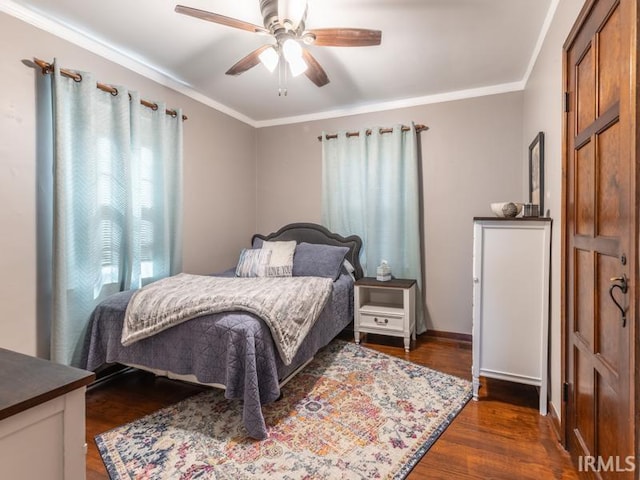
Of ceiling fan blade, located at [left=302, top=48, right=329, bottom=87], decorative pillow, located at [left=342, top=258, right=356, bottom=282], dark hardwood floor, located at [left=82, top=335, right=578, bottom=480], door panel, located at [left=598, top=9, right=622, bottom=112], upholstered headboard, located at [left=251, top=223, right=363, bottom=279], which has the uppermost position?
ceiling fan blade, located at [left=302, top=48, right=329, bottom=87]

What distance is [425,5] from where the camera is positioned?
2066 mm

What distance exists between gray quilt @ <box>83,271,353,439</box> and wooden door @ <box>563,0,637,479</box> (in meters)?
1.50

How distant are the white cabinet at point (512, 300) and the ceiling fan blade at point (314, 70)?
1490mm

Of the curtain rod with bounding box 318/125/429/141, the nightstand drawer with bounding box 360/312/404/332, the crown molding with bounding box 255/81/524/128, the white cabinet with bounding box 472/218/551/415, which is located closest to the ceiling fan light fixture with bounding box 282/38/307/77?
the white cabinet with bounding box 472/218/551/415

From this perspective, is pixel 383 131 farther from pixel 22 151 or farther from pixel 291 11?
pixel 22 151

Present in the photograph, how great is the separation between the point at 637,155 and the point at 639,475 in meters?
0.96

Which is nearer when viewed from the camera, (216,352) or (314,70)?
(216,352)

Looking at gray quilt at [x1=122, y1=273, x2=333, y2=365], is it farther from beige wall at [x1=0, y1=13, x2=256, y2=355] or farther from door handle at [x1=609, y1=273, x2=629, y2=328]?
door handle at [x1=609, y1=273, x2=629, y2=328]

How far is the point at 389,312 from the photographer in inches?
128

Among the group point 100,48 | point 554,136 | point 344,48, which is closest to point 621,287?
point 554,136

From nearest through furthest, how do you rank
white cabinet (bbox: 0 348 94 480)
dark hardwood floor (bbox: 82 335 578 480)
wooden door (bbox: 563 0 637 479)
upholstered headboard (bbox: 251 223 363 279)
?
white cabinet (bbox: 0 348 94 480)
wooden door (bbox: 563 0 637 479)
dark hardwood floor (bbox: 82 335 578 480)
upholstered headboard (bbox: 251 223 363 279)

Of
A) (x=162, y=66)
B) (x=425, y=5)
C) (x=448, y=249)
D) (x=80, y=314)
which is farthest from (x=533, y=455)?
(x=162, y=66)

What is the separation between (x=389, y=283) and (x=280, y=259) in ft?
3.72

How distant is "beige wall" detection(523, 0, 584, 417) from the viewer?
186cm
